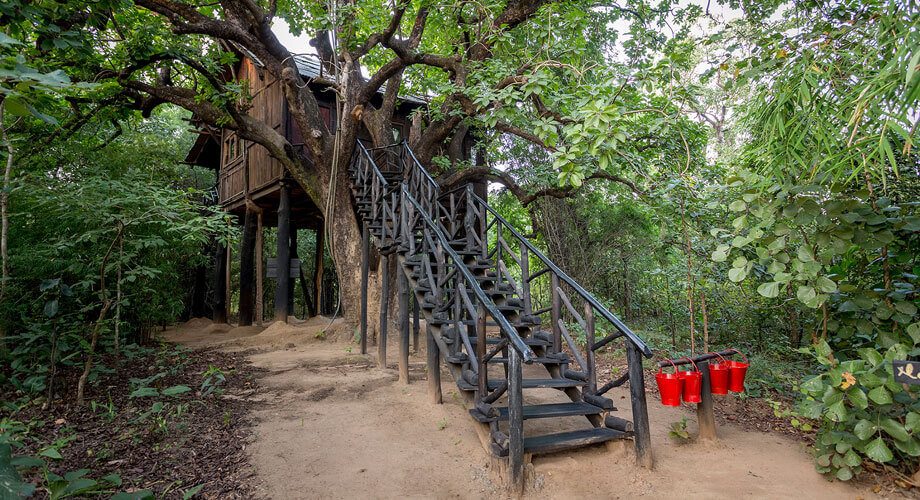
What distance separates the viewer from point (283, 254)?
10398 millimetres

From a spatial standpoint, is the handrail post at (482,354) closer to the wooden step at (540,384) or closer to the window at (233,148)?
the wooden step at (540,384)

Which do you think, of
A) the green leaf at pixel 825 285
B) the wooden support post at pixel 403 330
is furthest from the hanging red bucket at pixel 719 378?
the wooden support post at pixel 403 330

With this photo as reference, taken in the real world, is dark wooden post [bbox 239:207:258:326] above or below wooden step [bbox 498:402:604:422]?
above

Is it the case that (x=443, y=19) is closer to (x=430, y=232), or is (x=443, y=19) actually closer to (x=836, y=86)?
(x=430, y=232)

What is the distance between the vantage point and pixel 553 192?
867cm

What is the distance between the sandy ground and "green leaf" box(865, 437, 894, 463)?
0.42m

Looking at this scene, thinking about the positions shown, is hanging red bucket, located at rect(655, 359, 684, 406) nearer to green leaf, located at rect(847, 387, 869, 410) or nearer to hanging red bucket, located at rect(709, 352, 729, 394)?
hanging red bucket, located at rect(709, 352, 729, 394)

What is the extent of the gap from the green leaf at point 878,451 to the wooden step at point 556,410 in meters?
1.68

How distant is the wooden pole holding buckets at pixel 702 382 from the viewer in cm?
338

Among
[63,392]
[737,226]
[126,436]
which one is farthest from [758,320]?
[63,392]

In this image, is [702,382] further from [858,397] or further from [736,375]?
[858,397]

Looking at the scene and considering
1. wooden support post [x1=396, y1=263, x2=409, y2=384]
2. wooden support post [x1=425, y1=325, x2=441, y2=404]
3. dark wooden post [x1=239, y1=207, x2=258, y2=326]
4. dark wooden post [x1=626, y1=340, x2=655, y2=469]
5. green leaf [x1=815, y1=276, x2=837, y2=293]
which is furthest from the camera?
dark wooden post [x1=239, y1=207, x2=258, y2=326]

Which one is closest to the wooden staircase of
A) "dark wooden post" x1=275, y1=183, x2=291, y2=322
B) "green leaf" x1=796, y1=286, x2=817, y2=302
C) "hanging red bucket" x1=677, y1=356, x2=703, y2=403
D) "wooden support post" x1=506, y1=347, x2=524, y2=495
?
"wooden support post" x1=506, y1=347, x2=524, y2=495

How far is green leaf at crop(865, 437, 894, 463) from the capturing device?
8.66 feet
